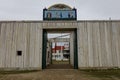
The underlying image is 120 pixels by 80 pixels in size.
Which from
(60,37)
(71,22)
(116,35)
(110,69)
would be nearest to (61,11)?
(71,22)

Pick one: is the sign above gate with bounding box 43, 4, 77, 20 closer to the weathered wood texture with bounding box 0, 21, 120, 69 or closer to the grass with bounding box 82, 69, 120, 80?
the weathered wood texture with bounding box 0, 21, 120, 69

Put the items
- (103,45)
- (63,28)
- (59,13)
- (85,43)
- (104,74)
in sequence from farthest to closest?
(59,13) < (63,28) < (85,43) < (103,45) < (104,74)

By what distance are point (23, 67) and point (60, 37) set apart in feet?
61.2

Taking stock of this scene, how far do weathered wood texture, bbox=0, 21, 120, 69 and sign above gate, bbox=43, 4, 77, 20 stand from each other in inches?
21.3

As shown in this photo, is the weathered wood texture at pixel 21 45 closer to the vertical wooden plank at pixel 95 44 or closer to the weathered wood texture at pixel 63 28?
the weathered wood texture at pixel 63 28

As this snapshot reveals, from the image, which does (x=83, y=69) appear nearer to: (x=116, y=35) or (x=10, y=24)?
(x=116, y=35)

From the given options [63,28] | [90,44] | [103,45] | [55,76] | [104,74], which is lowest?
[104,74]

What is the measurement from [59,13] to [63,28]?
1.52 m

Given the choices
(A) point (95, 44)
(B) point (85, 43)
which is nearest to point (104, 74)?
(A) point (95, 44)

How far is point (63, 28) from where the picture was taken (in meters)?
15.2

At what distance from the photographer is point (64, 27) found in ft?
49.6

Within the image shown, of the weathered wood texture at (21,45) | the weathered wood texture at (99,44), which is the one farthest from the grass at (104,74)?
the weathered wood texture at (21,45)

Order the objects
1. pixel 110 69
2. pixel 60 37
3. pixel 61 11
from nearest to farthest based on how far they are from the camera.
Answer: pixel 110 69 < pixel 61 11 < pixel 60 37

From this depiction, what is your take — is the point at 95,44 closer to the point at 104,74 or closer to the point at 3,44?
the point at 104,74
